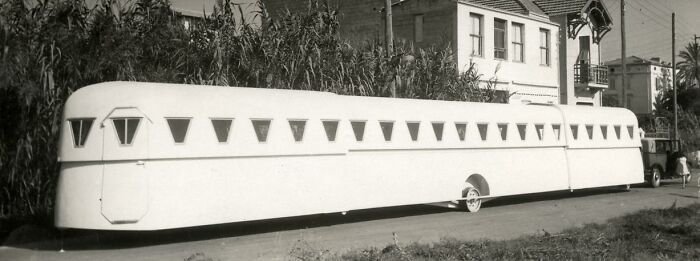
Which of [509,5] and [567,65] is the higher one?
[509,5]

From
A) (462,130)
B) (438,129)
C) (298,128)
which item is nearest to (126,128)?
(298,128)

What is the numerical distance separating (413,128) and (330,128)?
2.17m

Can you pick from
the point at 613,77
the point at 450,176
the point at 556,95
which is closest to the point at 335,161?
the point at 450,176

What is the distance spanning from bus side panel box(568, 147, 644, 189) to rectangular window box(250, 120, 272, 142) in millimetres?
9031

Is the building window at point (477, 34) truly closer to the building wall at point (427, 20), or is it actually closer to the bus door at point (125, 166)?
the building wall at point (427, 20)

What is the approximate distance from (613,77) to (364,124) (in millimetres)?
78759

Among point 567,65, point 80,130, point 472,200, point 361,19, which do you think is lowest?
point 472,200

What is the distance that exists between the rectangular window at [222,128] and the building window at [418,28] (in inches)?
767

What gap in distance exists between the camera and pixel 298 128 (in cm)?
1171

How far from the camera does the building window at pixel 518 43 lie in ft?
100

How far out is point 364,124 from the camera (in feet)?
42.0

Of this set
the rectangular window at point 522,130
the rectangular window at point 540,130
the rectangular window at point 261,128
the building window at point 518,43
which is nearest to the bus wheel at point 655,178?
the rectangular window at point 540,130

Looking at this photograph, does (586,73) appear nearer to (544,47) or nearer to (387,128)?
(544,47)

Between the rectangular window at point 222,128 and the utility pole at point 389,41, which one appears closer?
the rectangular window at point 222,128
